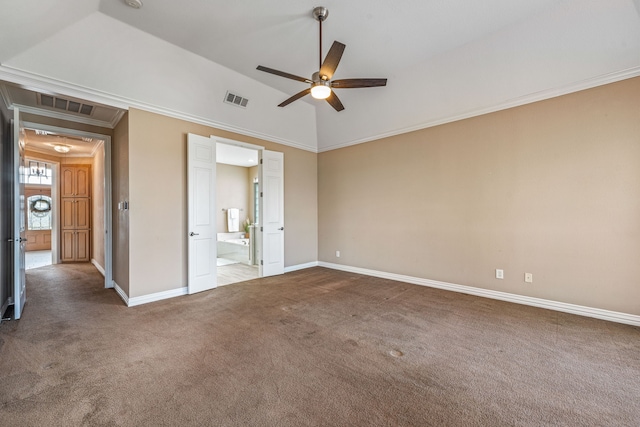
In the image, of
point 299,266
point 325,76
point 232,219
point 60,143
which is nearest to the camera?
point 325,76

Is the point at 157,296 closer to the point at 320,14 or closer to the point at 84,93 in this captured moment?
the point at 84,93

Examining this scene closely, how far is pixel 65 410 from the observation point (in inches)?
69.2

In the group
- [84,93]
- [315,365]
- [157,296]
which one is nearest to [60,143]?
[84,93]

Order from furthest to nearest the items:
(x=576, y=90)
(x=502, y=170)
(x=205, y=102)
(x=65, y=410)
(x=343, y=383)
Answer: (x=205, y=102), (x=502, y=170), (x=576, y=90), (x=343, y=383), (x=65, y=410)

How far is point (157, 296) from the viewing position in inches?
152

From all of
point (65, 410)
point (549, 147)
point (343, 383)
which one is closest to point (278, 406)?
point (343, 383)

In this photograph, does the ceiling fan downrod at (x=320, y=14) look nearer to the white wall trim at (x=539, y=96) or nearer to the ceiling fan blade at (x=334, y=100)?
the ceiling fan blade at (x=334, y=100)

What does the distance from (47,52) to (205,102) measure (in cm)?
172

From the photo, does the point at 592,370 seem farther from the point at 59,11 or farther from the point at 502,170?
the point at 59,11

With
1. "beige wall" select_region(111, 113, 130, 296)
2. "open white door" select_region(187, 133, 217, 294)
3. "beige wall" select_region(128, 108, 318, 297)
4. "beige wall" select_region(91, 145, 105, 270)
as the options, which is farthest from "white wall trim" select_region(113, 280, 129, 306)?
"beige wall" select_region(91, 145, 105, 270)

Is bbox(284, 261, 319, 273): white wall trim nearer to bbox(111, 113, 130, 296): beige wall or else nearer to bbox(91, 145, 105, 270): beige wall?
bbox(111, 113, 130, 296): beige wall

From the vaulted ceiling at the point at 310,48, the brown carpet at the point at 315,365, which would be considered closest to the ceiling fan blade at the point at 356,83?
the vaulted ceiling at the point at 310,48

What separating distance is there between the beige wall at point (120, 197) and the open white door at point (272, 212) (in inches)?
74.6

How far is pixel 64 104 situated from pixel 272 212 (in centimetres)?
340
